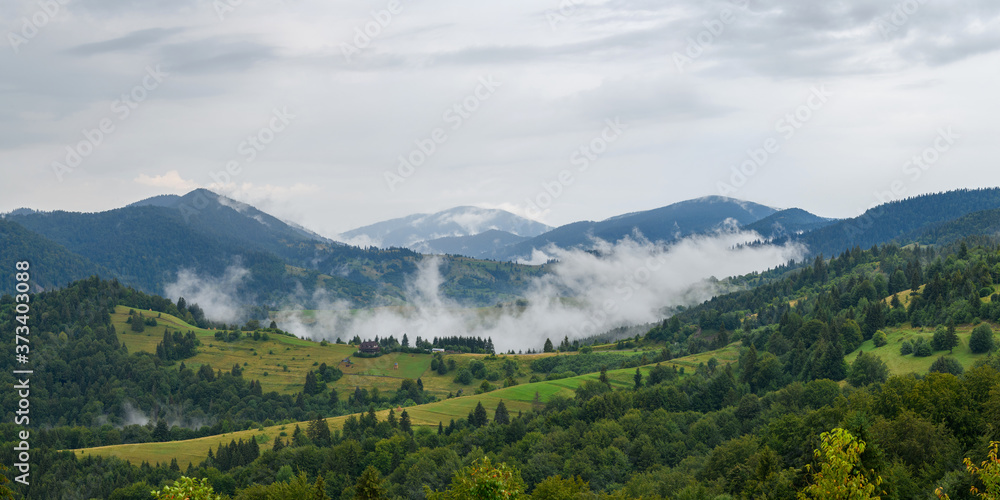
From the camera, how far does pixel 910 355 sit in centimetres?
16750

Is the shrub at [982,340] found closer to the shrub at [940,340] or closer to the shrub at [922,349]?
the shrub at [940,340]

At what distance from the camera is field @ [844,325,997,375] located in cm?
15560

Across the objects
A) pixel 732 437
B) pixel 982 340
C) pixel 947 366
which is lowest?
pixel 732 437

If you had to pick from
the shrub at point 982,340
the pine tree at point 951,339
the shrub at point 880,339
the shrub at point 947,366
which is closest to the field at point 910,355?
the pine tree at point 951,339

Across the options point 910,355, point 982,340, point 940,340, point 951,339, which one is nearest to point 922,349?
point 910,355

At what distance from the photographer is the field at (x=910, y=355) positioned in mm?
155600

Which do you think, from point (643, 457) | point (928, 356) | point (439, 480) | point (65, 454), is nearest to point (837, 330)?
point (928, 356)

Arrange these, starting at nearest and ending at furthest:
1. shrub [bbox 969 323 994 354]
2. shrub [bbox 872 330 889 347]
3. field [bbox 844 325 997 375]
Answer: shrub [bbox 969 323 994 354] → field [bbox 844 325 997 375] → shrub [bbox 872 330 889 347]

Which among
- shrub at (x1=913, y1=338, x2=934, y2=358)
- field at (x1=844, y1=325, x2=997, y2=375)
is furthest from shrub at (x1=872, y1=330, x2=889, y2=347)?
shrub at (x1=913, y1=338, x2=934, y2=358)

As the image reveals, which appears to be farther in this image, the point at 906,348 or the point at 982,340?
the point at 906,348

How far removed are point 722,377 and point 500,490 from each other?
168 metres

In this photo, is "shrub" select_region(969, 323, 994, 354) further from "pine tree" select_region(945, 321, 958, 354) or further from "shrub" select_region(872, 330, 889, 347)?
"shrub" select_region(872, 330, 889, 347)

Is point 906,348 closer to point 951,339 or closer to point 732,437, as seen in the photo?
point 951,339

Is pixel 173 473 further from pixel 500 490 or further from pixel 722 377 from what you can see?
pixel 500 490
